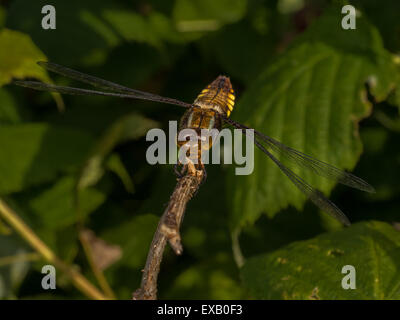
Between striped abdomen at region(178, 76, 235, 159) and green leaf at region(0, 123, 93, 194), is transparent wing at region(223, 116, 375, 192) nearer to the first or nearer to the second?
striped abdomen at region(178, 76, 235, 159)

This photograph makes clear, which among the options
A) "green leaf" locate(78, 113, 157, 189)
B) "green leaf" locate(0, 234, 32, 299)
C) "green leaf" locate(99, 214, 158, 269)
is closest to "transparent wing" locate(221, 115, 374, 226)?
"green leaf" locate(78, 113, 157, 189)

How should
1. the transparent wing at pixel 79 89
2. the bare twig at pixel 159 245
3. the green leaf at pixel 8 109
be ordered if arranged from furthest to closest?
1. the green leaf at pixel 8 109
2. the transparent wing at pixel 79 89
3. the bare twig at pixel 159 245

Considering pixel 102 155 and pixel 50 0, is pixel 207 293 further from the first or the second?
pixel 50 0

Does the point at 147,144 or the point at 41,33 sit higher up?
the point at 41,33

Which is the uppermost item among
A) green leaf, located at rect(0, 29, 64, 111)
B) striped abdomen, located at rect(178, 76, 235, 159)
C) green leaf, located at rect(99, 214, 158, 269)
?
green leaf, located at rect(0, 29, 64, 111)

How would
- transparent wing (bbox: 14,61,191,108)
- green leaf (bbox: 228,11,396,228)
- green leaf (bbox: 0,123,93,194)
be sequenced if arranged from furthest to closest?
green leaf (bbox: 0,123,93,194) → green leaf (bbox: 228,11,396,228) → transparent wing (bbox: 14,61,191,108)

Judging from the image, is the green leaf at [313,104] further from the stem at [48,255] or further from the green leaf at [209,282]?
the stem at [48,255]

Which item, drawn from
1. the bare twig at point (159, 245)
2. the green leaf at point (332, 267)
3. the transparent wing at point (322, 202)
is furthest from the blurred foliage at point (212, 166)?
the bare twig at point (159, 245)

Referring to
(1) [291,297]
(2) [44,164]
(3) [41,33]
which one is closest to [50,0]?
(3) [41,33]
